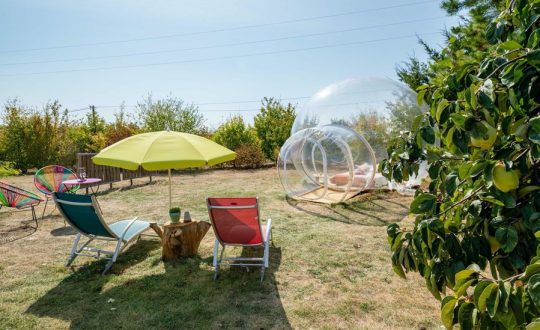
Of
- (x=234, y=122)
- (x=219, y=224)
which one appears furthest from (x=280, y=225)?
(x=234, y=122)

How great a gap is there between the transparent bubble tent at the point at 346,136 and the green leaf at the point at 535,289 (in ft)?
28.1

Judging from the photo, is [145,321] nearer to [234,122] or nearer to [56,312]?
[56,312]

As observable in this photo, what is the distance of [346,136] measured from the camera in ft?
32.0

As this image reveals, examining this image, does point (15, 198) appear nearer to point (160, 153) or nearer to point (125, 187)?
point (160, 153)

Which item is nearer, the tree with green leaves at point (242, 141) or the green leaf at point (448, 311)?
the green leaf at point (448, 311)

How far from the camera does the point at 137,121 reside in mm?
24969

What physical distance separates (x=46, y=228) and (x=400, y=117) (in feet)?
32.7

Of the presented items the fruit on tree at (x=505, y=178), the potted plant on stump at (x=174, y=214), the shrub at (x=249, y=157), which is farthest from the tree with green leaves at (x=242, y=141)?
the fruit on tree at (x=505, y=178)

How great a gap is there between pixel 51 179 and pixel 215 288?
23.2 feet

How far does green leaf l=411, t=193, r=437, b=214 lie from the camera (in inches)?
63.2

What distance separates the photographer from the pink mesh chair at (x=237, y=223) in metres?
4.65

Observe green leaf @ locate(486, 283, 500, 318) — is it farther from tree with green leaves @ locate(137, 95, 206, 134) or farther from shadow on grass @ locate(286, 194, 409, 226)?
tree with green leaves @ locate(137, 95, 206, 134)

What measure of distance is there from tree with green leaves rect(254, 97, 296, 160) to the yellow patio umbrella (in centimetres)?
1531

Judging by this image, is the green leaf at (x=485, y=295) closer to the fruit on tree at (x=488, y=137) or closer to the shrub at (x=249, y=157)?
the fruit on tree at (x=488, y=137)
